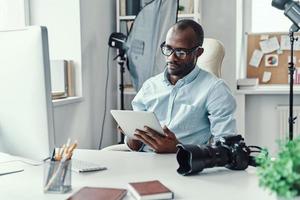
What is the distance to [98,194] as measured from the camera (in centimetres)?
95

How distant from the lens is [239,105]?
3217mm

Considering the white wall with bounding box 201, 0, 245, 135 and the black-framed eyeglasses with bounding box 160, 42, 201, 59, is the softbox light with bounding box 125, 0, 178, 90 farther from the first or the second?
the black-framed eyeglasses with bounding box 160, 42, 201, 59

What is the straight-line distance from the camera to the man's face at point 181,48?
1.71m

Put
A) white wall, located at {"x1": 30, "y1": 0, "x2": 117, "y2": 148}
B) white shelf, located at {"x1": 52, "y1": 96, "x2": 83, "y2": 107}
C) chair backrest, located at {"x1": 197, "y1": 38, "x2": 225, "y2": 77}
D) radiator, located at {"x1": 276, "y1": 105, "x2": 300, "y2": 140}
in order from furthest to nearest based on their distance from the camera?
radiator, located at {"x1": 276, "y1": 105, "x2": 300, "y2": 140} < white wall, located at {"x1": 30, "y1": 0, "x2": 117, "y2": 148} < white shelf, located at {"x1": 52, "y1": 96, "x2": 83, "y2": 107} < chair backrest, located at {"x1": 197, "y1": 38, "x2": 225, "y2": 77}

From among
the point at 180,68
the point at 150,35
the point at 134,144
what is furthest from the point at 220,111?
the point at 150,35

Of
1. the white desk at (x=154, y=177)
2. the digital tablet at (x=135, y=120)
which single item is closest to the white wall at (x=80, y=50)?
A: the digital tablet at (x=135, y=120)

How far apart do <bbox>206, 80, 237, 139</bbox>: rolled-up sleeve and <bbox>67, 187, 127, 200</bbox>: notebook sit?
28.3 inches

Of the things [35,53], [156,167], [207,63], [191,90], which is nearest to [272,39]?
[207,63]

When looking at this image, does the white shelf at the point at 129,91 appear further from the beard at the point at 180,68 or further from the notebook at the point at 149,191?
the notebook at the point at 149,191

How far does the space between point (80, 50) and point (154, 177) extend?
167 cm

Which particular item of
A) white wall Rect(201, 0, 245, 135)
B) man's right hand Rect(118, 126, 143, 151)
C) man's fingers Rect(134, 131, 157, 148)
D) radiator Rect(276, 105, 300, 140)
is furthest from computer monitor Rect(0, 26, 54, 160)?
radiator Rect(276, 105, 300, 140)

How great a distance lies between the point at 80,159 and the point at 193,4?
1.94 m

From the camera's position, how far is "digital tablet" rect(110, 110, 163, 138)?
1309mm

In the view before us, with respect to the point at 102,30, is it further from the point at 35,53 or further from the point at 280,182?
the point at 280,182
